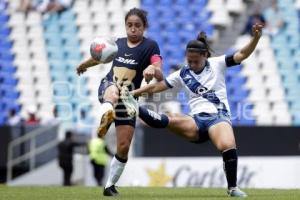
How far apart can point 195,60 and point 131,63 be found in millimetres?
773

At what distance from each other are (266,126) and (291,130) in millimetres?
547

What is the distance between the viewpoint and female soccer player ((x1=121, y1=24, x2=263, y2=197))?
9773 millimetres

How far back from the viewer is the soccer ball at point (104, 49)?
10.1 metres

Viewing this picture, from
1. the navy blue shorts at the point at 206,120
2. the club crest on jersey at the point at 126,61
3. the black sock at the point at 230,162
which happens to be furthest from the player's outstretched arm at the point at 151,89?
the black sock at the point at 230,162

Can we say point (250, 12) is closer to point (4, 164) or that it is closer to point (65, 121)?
point (65, 121)

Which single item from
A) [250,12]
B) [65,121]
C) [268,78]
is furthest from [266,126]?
[65,121]

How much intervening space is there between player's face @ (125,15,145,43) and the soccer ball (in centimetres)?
25

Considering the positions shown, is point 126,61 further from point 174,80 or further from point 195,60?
point 195,60

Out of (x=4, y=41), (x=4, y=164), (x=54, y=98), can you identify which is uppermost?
(x=4, y=41)

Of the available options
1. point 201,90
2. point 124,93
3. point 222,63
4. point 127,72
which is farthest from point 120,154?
point 222,63

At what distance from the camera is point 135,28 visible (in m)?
10.0

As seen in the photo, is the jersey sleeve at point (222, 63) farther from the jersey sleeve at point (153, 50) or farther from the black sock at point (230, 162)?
the black sock at point (230, 162)

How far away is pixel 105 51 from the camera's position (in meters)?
10.1

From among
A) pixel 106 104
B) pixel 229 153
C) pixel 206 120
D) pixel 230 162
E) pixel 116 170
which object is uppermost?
pixel 106 104
